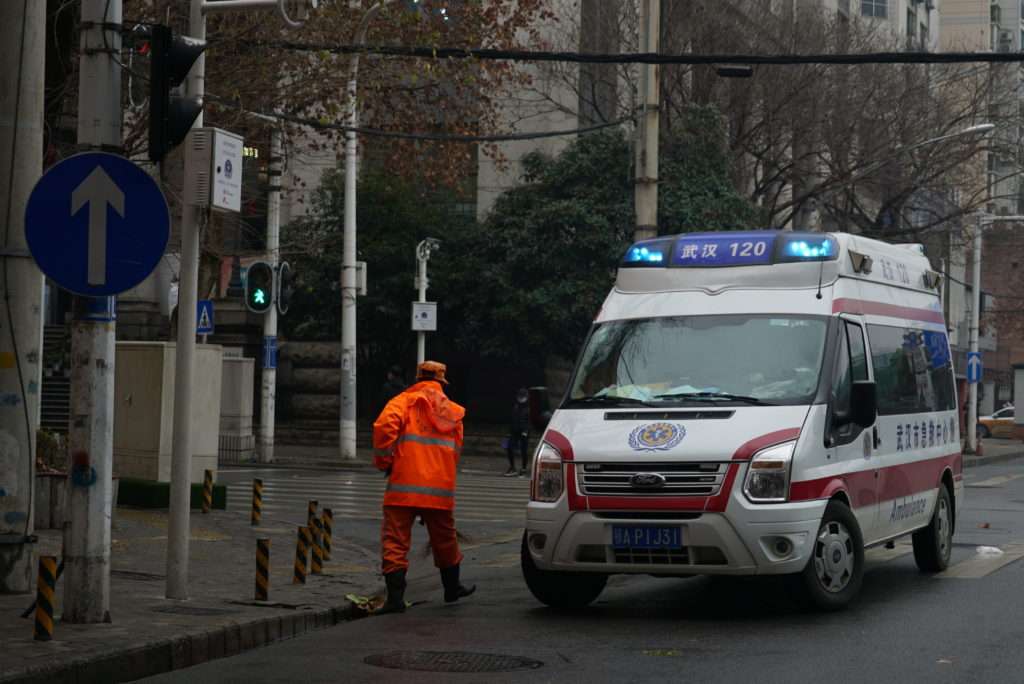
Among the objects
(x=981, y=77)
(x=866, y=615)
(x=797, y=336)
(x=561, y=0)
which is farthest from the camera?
(x=981, y=77)

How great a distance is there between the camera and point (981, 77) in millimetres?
35906

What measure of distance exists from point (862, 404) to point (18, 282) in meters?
5.51

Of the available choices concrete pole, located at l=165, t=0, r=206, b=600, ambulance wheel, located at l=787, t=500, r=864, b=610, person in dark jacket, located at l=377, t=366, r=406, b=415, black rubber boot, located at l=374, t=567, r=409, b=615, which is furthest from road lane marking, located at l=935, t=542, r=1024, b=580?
person in dark jacket, located at l=377, t=366, r=406, b=415

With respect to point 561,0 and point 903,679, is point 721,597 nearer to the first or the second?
point 903,679

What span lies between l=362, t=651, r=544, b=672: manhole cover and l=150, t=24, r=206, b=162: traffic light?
3.29 m

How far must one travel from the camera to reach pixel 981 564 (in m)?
12.0

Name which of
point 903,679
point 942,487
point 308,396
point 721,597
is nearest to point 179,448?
point 721,597

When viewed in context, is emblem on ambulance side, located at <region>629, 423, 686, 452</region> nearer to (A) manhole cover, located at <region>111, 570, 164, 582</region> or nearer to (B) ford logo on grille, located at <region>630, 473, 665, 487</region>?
(B) ford logo on grille, located at <region>630, 473, 665, 487</region>

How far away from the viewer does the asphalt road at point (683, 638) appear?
23.5ft

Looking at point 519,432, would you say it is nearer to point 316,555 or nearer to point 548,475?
point 316,555

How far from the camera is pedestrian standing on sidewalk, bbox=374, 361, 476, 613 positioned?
31.5 ft

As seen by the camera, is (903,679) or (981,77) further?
(981,77)

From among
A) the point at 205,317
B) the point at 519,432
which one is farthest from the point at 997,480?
the point at 205,317

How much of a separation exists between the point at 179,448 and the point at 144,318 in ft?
77.1
